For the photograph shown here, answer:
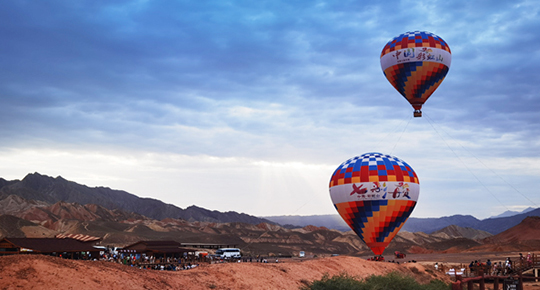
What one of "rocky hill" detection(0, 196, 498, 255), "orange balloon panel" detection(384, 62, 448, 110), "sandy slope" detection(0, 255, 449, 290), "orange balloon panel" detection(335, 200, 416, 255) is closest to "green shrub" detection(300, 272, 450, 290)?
"sandy slope" detection(0, 255, 449, 290)

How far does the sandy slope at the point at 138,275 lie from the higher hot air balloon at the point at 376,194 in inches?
334

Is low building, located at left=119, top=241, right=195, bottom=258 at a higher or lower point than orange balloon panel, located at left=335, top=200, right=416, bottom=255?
lower

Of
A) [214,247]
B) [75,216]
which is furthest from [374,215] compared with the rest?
[75,216]

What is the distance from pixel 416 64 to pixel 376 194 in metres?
18.2

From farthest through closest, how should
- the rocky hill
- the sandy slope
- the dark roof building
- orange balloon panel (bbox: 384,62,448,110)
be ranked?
1. the rocky hill
2. the dark roof building
3. orange balloon panel (bbox: 384,62,448,110)
4. the sandy slope

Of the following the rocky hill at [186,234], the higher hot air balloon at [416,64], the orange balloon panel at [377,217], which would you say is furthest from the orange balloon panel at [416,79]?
the rocky hill at [186,234]

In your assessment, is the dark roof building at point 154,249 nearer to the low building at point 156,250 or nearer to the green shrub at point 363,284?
the low building at point 156,250

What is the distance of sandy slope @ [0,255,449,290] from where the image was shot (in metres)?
20.7

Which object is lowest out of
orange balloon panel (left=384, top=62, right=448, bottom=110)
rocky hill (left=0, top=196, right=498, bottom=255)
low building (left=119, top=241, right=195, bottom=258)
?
low building (left=119, top=241, right=195, bottom=258)

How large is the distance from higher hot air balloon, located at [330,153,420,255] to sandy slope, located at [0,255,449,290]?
8490mm

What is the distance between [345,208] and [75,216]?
16065cm

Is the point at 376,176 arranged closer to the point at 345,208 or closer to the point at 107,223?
the point at 345,208

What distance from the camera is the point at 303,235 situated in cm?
17450

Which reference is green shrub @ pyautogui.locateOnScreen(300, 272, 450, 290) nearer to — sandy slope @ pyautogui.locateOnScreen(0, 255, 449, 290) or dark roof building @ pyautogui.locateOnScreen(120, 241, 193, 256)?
sandy slope @ pyautogui.locateOnScreen(0, 255, 449, 290)
